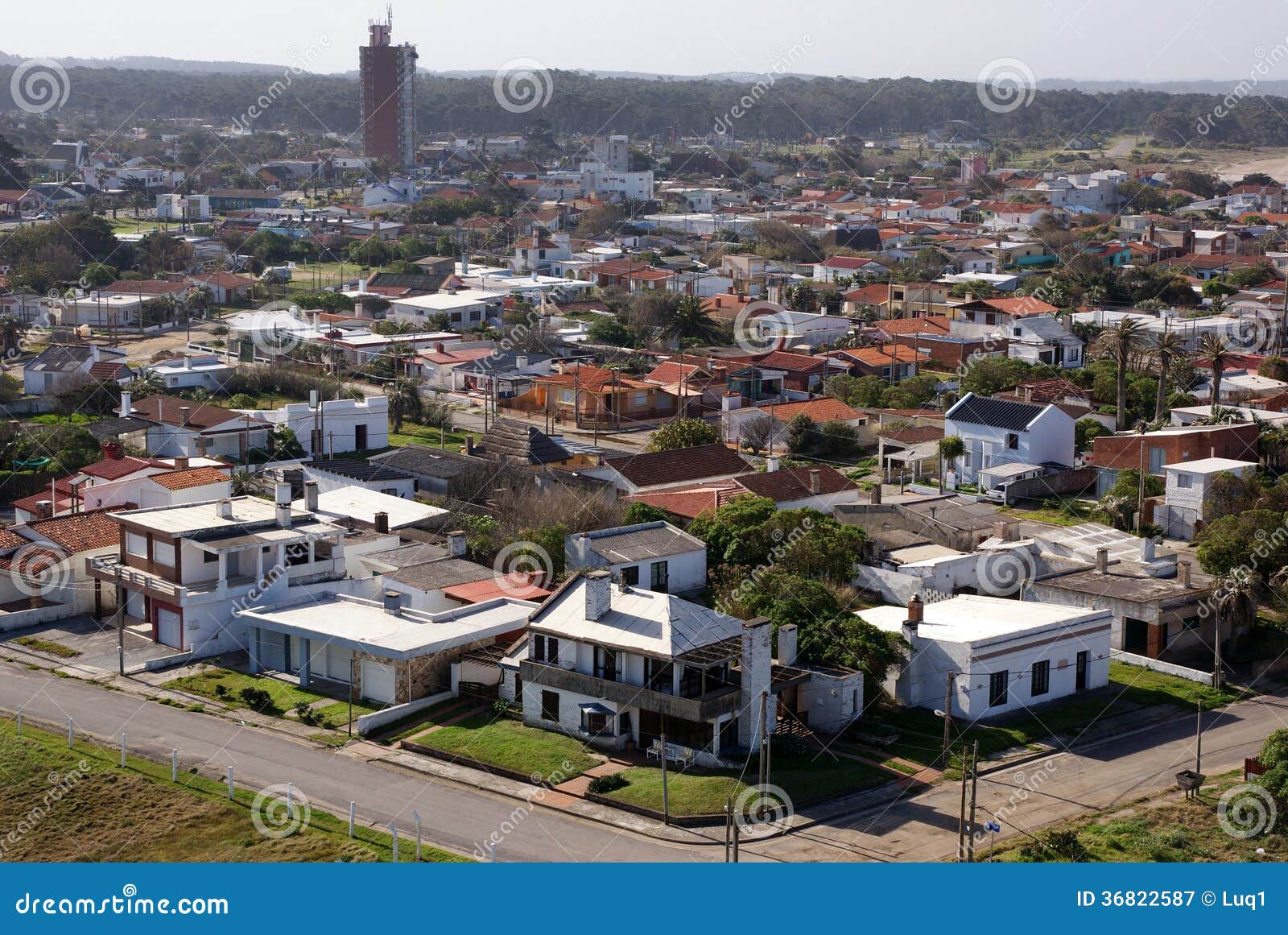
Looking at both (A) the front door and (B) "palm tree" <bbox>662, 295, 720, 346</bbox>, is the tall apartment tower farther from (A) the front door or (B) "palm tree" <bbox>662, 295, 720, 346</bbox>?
(A) the front door

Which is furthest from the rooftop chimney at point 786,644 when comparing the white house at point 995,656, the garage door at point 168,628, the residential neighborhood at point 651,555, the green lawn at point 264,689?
the garage door at point 168,628

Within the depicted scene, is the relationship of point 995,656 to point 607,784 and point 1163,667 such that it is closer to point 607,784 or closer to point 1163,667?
point 1163,667

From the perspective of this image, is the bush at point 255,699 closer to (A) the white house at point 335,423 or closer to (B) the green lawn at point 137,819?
(B) the green lawn at point 137,819

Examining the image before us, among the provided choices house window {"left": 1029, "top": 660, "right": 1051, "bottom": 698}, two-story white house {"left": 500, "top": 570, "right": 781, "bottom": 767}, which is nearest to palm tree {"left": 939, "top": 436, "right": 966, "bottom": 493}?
house window {"left": 1029, "top": 660, "right": 1051, "bottom": 698}

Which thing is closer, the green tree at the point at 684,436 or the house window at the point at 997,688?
the house window at the point at 997,688

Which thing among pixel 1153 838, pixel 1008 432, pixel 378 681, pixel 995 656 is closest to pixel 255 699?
pixel 378 681

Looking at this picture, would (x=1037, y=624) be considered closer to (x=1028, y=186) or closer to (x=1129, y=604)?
(x=1129, y=604)

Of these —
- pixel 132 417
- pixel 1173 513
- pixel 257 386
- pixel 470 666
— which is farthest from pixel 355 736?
pixel 257 386
